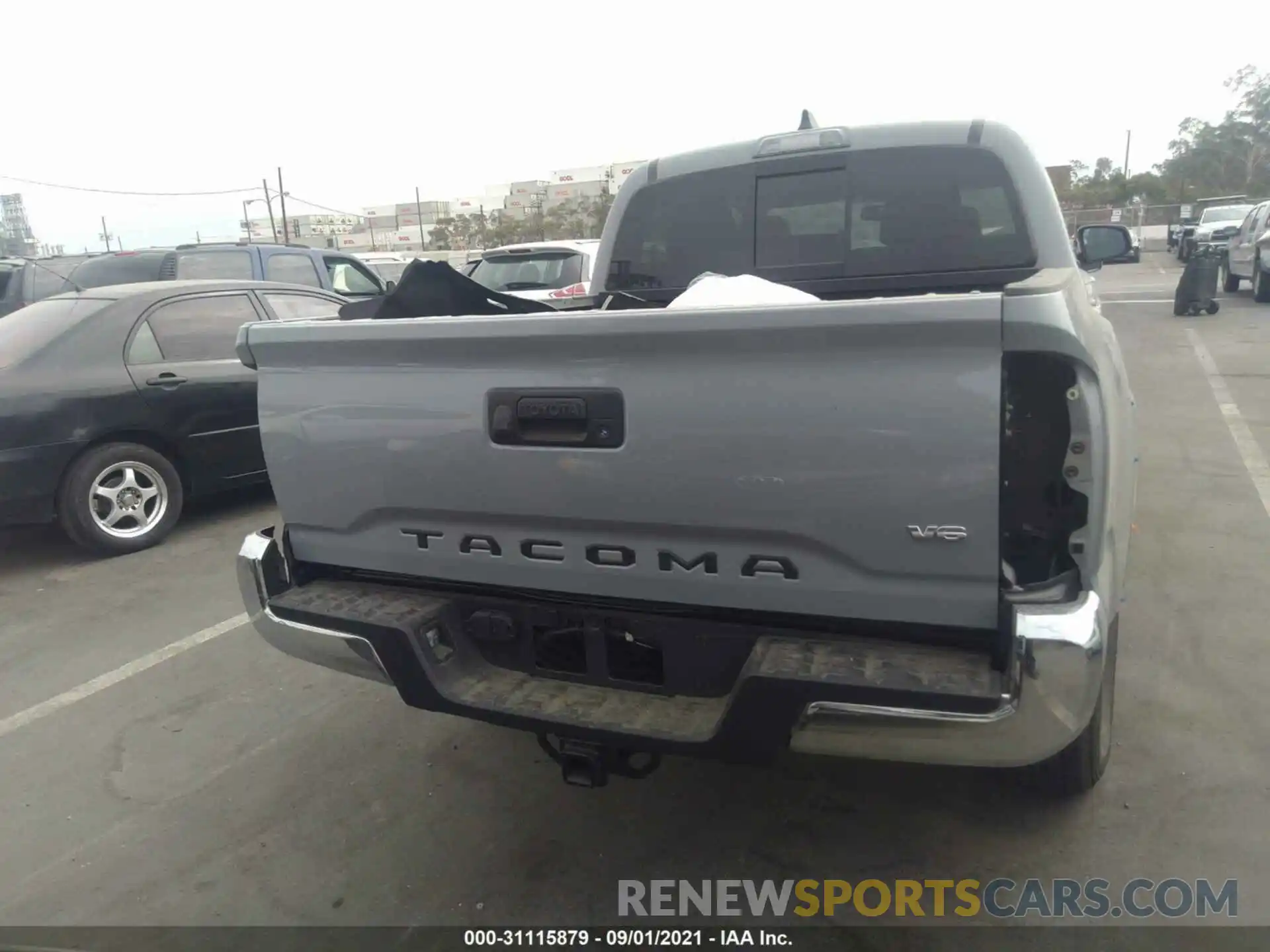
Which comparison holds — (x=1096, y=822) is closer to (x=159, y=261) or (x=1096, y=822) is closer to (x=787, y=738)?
(x=787, y=738)

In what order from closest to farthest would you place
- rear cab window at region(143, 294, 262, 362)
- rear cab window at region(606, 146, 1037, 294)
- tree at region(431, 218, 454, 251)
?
rear cab window at region(606, 146, 1037, 294) → rear cab window at region(143, 294, 262, 362) → tree at region(431, 218, 454, 251)

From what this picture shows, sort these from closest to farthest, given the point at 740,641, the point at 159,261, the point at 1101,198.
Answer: the point at 740,641
the point at 159,261
the point at 1101,198

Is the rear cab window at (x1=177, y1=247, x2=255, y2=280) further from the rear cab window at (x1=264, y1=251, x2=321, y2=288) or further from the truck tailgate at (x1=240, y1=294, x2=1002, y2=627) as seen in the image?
the truck tailgate at (x1=240, y1=294, x2=1002, y2=627)

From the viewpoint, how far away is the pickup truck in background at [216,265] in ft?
32.3

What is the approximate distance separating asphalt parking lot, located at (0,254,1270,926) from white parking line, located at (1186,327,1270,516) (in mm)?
1891

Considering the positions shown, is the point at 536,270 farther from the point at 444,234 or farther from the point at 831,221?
the point at 444,234

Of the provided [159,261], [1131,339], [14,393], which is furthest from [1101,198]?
[14,393]

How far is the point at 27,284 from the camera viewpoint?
10039 mm

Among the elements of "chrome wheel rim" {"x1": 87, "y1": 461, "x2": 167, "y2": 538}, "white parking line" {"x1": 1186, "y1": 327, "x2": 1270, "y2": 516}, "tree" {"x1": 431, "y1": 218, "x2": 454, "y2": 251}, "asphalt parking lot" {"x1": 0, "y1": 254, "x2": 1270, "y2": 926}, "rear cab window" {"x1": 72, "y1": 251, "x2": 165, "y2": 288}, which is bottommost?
"asphalt parking lot" {"x1": 0, "y1": 254, "x2": 1270, "y2": 926}

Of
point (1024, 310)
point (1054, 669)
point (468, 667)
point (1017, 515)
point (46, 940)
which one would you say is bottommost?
point (46, 940)

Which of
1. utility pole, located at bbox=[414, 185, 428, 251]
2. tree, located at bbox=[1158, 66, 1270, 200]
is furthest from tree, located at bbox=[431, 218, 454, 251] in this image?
tree, located at bbox=[1158, 66, 1270, 200]

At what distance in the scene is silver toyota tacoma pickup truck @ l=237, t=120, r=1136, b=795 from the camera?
6.48 ft

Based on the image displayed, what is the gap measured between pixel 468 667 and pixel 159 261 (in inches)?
361

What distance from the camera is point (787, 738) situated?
6.98 ft
